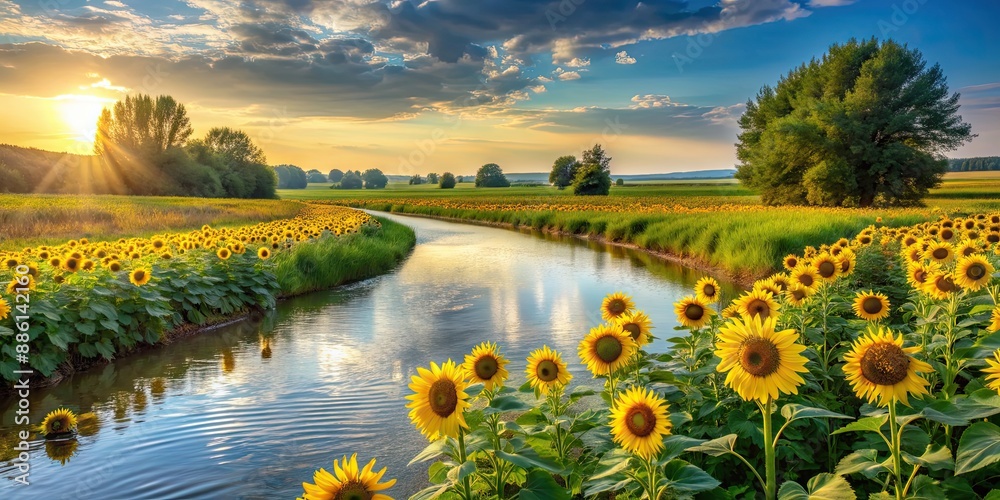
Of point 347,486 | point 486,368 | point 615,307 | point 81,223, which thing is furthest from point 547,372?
point 81,223

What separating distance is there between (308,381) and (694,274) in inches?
488

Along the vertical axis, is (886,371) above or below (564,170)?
below

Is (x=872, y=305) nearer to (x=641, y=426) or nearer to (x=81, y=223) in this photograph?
(x=641, y=426)

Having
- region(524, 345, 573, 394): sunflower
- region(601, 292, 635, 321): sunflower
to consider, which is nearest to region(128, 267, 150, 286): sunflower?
region(601, 292, 635, 321): sunflower

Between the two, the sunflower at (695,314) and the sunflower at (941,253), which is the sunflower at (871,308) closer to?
the sunflower at (695,314)

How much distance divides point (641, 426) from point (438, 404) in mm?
818

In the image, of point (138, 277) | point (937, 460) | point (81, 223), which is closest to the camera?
point (937, 460)

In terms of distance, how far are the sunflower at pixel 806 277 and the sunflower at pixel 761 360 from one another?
9.24 feet

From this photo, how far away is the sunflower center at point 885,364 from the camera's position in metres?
2.06

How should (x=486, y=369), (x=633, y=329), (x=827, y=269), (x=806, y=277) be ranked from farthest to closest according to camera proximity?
(x=827, y=269), (x=806, y=277), (x=633, y=329), (x=486, y=369)

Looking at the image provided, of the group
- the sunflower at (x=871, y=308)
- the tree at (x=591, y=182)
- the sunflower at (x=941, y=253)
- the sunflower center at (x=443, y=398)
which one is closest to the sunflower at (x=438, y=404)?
the sunflower center at (x=443, y=398)

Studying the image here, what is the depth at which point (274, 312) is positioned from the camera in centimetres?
1184

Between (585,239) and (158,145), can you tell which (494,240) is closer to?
(585,239)

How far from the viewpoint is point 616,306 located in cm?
424
